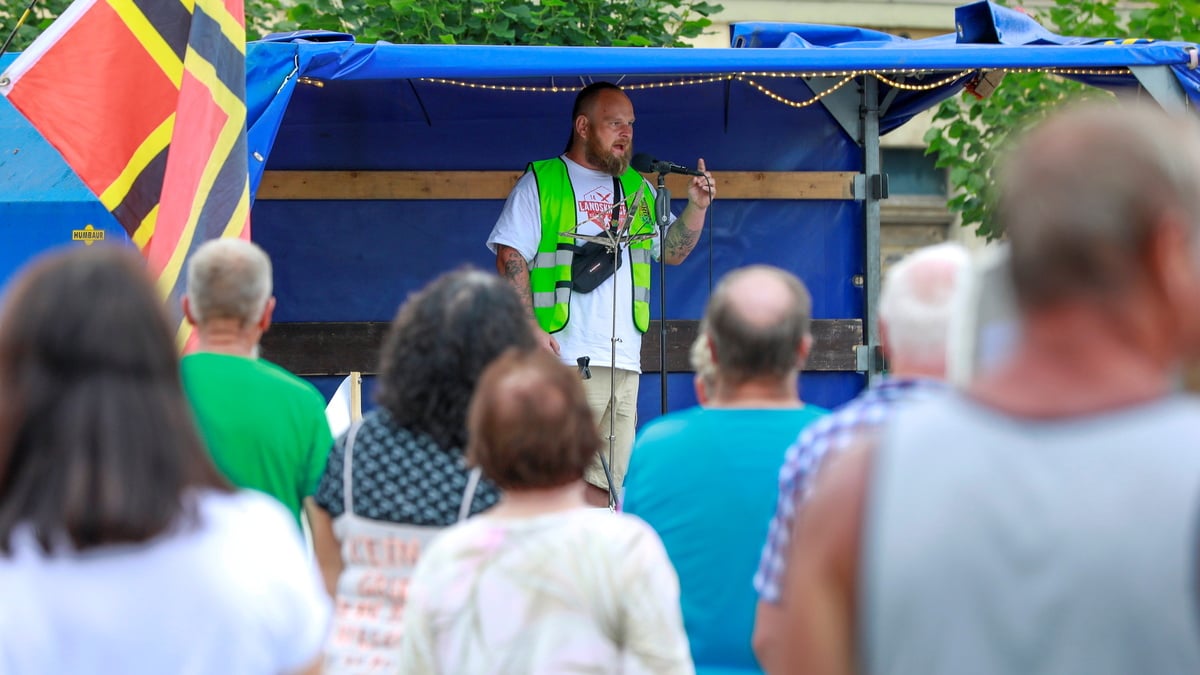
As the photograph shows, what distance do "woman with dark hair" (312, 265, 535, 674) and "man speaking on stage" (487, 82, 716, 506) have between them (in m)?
3.28

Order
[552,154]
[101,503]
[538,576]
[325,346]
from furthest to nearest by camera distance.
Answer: [552,154] → [325,346] → [538,576] → [101,503]

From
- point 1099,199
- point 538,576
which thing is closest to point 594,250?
point 538,576

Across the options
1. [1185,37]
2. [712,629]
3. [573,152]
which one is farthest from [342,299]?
[1185,37]

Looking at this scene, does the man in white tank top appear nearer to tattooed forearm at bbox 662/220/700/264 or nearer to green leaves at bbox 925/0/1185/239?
tattooed forearm at bbox 662/220/700/264

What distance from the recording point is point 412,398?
8.71 ft

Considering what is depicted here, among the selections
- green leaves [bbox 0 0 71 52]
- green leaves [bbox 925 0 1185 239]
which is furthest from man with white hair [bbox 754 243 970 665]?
green leaves [bbox 0 0 71 52]

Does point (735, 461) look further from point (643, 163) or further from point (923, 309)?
point (643, 163)

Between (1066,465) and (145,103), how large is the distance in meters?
4.12

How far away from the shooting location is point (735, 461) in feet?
8.94

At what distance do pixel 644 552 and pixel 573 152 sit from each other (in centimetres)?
417

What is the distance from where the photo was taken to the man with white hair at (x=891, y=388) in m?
2.27

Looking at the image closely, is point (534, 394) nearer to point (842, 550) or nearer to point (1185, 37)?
point (842, 550)

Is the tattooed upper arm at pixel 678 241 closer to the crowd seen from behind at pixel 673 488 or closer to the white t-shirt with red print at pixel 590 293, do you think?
the white t-shirt with red print at pixel 590 293

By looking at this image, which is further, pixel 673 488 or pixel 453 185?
pixel 453 185
